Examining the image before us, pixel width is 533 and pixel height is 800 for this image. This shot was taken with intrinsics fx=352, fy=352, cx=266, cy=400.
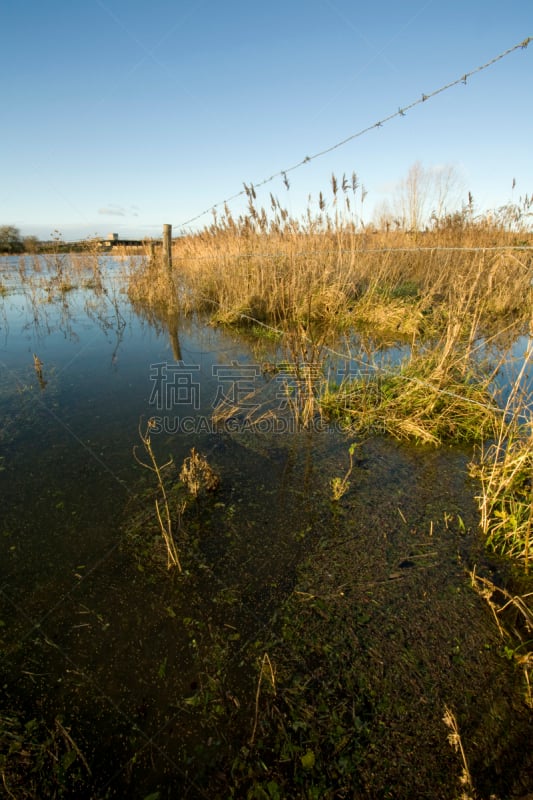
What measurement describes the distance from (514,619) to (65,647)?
1751 mm

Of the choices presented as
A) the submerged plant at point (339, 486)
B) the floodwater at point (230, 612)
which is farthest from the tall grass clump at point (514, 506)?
the submerged plant at point (339, 486)

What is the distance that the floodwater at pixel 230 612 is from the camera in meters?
1.02

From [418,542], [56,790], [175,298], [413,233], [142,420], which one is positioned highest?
[413,233]

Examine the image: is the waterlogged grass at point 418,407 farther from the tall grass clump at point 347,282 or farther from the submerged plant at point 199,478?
the submerged plant at point 199,478

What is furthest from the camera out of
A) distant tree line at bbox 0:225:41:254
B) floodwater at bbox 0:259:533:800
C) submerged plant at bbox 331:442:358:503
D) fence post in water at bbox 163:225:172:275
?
distant tree line at bbox 0:225:41:254

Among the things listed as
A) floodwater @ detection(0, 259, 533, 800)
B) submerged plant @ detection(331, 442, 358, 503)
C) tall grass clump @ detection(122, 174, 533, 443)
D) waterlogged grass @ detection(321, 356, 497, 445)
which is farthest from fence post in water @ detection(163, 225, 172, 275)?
submerged plant @ detection(331, 442, 358, 503)

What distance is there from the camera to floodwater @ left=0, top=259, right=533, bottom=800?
1016 millimetres

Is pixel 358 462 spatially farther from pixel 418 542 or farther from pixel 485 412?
pixel 485 412

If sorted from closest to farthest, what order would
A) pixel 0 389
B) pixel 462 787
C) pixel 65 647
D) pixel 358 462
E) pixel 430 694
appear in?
pixel 462 787 < pixel 430 694 < pixel 65 647 < pixel 358 462 < pixel 0 389

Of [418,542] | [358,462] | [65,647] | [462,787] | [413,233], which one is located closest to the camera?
[462,787]

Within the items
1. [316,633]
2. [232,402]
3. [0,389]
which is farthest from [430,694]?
[0,389]

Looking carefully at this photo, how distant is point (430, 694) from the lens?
3.78 feet

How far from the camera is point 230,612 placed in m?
1.45

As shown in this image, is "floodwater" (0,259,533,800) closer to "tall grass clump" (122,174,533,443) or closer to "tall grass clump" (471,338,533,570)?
"tall grass clump" (471,338,533,570)
